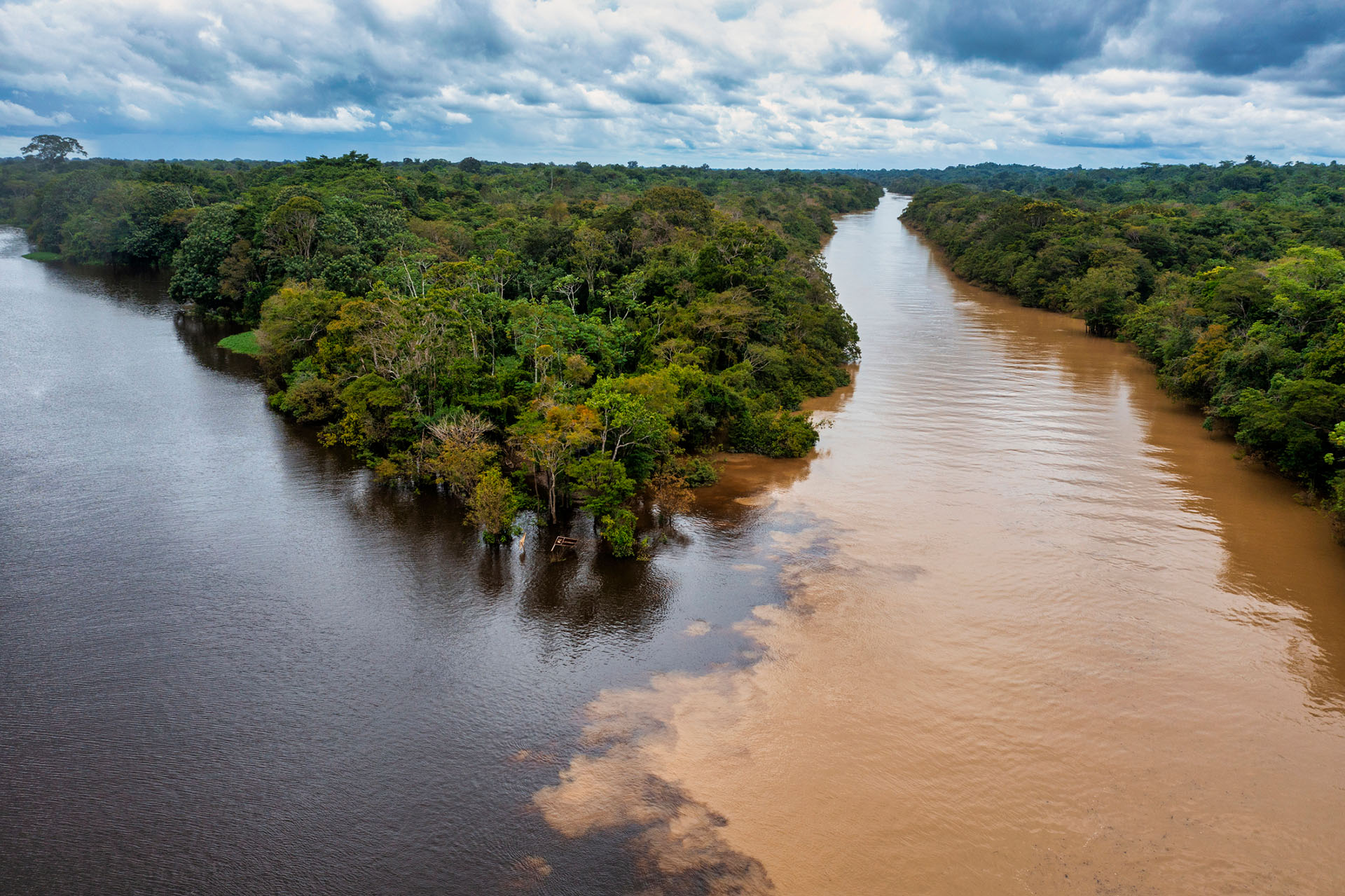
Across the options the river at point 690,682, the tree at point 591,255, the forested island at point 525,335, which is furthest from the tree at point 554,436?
the tree at point 591,255

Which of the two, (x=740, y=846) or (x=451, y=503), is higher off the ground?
(x=451, y=503)

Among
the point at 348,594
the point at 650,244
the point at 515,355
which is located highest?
the point at 650,244

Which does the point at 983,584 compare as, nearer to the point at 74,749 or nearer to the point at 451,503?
the point at 451,503

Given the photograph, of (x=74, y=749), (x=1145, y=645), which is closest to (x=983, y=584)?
(x=1145, y=645)

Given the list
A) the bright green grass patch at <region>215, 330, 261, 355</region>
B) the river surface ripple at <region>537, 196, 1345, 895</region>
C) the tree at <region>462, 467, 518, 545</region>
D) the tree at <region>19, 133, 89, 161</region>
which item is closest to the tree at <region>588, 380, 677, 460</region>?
the tree at <region>462, 467, 518, 545</region>

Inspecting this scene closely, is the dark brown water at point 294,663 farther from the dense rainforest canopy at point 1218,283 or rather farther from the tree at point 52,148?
the tree at point 52,148

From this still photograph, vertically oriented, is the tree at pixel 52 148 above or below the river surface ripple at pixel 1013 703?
above
